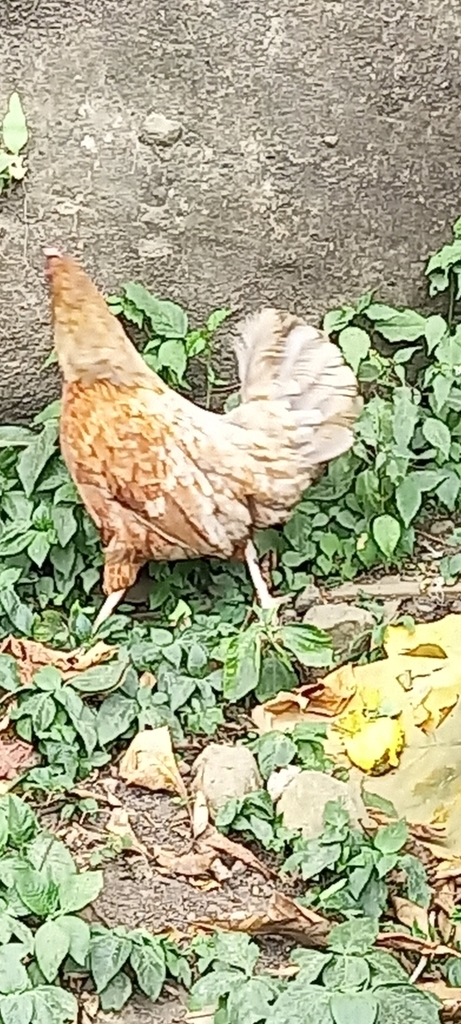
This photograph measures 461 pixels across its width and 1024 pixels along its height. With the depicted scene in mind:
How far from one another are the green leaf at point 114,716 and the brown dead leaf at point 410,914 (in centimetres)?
73

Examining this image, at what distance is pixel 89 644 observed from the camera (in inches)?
137

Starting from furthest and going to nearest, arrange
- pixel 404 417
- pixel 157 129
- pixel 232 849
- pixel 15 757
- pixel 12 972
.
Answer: pixel 404 417 → pixel 157 129 → pixel 15 757 → pixel 232 849 → pixel 12 972

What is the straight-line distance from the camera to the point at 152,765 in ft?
10.4

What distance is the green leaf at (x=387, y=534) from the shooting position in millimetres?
3658

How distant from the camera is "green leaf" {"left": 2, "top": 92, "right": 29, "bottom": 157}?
358 centimetres

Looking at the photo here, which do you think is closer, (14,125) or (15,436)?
(14,125)

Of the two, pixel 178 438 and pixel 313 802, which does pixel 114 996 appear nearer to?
pixel 313 802

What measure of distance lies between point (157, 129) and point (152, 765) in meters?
1.51

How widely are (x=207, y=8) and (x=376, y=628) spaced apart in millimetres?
1494

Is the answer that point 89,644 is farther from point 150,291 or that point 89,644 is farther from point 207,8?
point 207,8

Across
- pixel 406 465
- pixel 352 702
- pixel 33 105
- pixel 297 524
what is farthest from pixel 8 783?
pixel 33 105

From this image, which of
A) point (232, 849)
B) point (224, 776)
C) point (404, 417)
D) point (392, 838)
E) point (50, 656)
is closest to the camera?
point (392, 838)

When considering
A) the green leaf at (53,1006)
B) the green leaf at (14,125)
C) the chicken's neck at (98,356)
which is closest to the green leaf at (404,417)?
the chicken's neck at (98,356)

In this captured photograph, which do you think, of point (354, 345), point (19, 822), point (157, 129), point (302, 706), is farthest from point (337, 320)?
point (19, 822)
